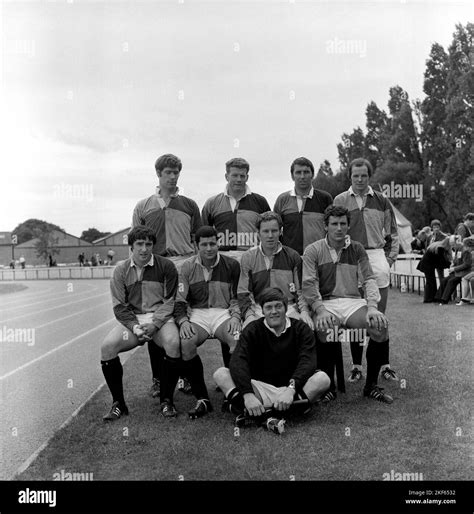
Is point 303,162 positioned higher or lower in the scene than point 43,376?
higher

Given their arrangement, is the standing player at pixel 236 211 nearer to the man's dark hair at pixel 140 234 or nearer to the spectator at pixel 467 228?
the man's dark hair at pixel 140 234

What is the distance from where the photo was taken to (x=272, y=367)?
4934 millimetres

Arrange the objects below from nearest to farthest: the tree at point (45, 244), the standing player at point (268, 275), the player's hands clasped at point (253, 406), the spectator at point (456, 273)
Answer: the player's hands clasped at point (253, 406) → the standing player at point (268, 275) → the spectator at point (456, 273) → the tree at point (45, 244)

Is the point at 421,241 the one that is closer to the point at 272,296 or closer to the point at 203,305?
the point at 203,305

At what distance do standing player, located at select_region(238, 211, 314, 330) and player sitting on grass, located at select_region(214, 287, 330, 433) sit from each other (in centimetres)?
46

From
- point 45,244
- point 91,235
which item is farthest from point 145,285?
point 91,235

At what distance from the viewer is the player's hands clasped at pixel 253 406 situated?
4.59m

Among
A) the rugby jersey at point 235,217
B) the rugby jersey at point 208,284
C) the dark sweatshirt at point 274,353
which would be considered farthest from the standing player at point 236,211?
the dark sweatshirt at point 274,353

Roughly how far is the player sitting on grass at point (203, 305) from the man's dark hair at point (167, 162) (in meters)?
0.77

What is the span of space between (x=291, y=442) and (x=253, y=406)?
1.37 feet

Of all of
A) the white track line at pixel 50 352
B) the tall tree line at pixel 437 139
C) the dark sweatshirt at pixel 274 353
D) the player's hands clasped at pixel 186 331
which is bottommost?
the white track line at pixel 50 352

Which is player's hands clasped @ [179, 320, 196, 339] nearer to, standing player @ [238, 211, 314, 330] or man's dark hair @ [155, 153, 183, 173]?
standing player @ [238, 211, 314, 330]

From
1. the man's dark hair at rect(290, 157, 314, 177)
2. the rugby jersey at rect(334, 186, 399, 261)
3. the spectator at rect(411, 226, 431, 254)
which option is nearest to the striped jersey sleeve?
the man's dark hair at rect(290, 157, 314, 177)

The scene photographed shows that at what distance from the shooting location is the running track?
478 centimetres
